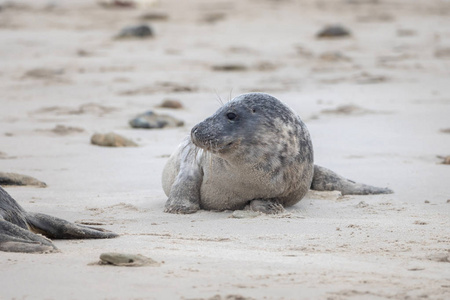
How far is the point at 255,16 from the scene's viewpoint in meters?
19.0

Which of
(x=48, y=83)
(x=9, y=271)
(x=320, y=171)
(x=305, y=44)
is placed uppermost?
(x=305, y=44)

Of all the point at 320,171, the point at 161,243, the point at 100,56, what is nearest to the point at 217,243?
the point at 161,243

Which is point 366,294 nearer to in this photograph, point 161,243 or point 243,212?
point 161,243

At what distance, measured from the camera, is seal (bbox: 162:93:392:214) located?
5.25 meters

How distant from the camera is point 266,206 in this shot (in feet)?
17.6

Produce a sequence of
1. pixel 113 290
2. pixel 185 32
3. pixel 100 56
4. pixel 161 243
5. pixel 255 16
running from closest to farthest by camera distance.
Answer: pixel 113 290 < pixel 161 243 < pixel 100 56 < pixel 185 32 < pixel 255 16

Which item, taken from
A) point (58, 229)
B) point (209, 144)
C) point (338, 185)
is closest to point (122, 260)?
point (58, 229)

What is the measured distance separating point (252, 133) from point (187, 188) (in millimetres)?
615

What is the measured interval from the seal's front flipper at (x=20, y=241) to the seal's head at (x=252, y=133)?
146 cm

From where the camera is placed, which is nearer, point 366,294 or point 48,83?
point 366,294

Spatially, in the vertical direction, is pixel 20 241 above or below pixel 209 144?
below

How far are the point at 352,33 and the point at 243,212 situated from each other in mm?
11928

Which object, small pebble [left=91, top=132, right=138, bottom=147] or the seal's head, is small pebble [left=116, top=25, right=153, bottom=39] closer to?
small pebble [left=91, top=132, right=138, bottom=147]

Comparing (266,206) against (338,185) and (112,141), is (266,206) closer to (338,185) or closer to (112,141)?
(338,185)
